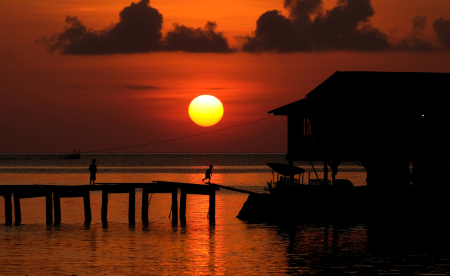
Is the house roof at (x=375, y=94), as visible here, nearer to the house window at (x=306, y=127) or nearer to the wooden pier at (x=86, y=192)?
the house window at (x=306, y=127)

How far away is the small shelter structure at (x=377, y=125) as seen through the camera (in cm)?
3894

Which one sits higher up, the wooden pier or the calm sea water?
the wooden pier

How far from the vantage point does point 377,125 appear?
39656mm

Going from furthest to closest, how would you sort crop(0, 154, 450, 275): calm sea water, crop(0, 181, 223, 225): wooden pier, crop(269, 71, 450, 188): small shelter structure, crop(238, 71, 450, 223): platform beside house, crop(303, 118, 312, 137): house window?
crop(303, 118, 312, 137): house window
crop(269, 71, 450, 188): small shelter structure
crop(238, 71, 450, 223): platform beside house
crop(0, 181, 223, 225): wooden pier
crop(0, 154, 450, 275): calm sea water

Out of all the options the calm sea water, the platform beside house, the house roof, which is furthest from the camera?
the house roof

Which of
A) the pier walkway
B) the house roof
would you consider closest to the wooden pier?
the pier walkway

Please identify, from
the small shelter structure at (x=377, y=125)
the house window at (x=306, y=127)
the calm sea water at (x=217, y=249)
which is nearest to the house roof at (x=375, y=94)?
the small shelter structure at (x=377, y=125)

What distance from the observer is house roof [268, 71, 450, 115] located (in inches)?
1542

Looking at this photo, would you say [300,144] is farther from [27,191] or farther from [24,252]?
[24,252]

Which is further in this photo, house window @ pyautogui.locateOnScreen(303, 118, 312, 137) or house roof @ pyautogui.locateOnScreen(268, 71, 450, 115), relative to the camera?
house window @ pyautogui.locateOnScreen(303, 118, 312, 137)

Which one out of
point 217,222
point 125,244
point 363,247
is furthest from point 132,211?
point 363,247

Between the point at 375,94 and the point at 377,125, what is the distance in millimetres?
1809

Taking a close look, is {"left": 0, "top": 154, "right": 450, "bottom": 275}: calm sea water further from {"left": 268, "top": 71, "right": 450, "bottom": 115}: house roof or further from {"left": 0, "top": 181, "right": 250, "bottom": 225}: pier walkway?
{"left": 268, "top": 71, "right": 450, "bottom": 115}: house roof

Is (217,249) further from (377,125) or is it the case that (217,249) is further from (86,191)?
(377,125)
